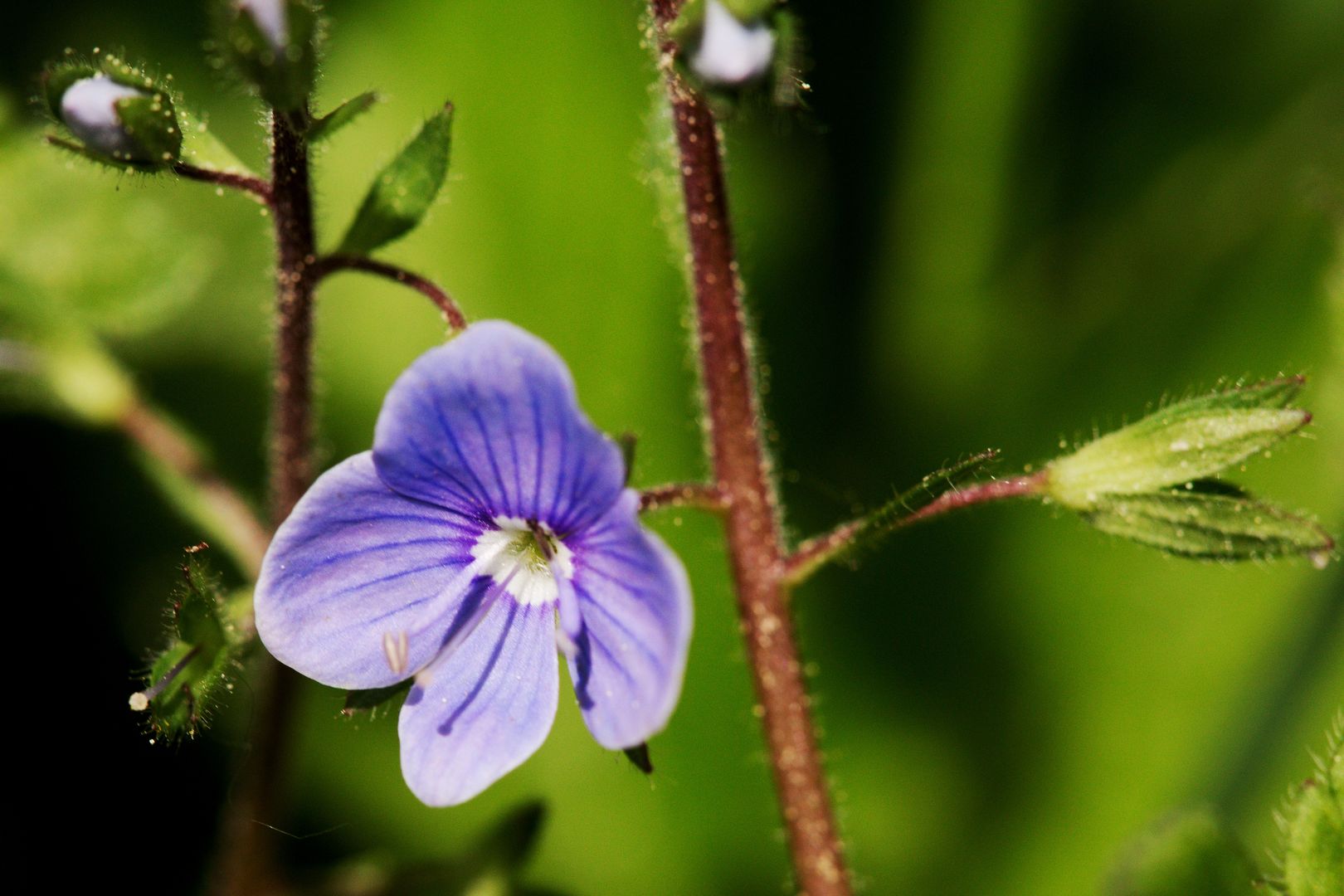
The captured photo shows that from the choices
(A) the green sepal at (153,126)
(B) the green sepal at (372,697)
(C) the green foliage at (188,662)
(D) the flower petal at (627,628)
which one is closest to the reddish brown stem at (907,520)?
(D) the flower petal at (627,628)

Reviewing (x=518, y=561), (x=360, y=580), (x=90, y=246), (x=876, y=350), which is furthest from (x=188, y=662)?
(x=876, y=350)

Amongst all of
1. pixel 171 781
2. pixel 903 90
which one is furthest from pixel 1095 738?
pixel 171 781

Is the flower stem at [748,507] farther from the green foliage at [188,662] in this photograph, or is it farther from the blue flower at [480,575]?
the green foliage at [188,662]

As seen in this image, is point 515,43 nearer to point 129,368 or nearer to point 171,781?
point 129,368

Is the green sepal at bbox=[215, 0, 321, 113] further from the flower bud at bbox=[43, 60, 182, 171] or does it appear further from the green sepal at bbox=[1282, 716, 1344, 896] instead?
the green sepal at bbox=[1282, 716, 1344, 896]

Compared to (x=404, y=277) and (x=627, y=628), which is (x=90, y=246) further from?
(x=627, y=628)

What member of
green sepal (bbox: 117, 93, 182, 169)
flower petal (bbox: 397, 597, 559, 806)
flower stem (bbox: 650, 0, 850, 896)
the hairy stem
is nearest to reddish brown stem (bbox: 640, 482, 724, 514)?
flower stem (bbox: 650, 0, 850, 896)
